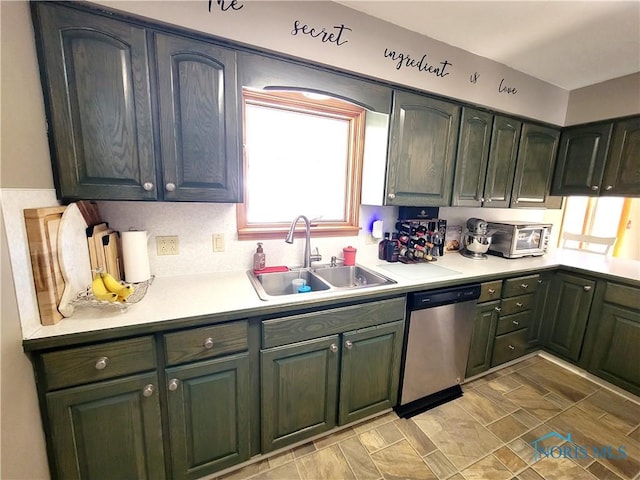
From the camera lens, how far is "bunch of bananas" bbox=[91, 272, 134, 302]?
1.08 metres

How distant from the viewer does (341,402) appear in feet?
5.04

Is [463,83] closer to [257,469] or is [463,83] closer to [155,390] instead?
[155,390]

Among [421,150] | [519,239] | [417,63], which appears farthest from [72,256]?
[519,239]

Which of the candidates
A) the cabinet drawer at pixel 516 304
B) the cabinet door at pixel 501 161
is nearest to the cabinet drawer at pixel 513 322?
the cabinet drawer at pixel 516 304

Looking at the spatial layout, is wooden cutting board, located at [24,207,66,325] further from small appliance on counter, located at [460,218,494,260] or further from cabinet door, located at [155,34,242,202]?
small appliance on counter, located at [460,218,494,260]

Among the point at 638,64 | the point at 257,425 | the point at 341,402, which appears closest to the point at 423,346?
the point at 341,402

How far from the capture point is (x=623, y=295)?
1.93 meters

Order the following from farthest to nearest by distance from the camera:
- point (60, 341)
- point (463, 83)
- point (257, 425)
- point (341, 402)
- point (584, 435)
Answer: point (463, 83) → point (584, 435) → point (341, 402) → point (257, 425) → point (60, 341)

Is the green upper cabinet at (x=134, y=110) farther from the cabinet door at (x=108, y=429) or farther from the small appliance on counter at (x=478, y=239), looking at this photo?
the small appliance on counter at (x=478, y=239)

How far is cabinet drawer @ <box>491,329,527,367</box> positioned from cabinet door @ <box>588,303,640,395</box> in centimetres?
48

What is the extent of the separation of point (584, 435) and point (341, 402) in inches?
62.0

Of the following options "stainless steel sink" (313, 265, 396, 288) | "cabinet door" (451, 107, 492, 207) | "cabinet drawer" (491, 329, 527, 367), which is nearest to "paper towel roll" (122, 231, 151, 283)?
"stainless steel sink" (313, 265, 396, 288)

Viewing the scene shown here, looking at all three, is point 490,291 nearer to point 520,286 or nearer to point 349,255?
point 520,286

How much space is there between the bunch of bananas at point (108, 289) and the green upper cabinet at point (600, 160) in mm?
3466
